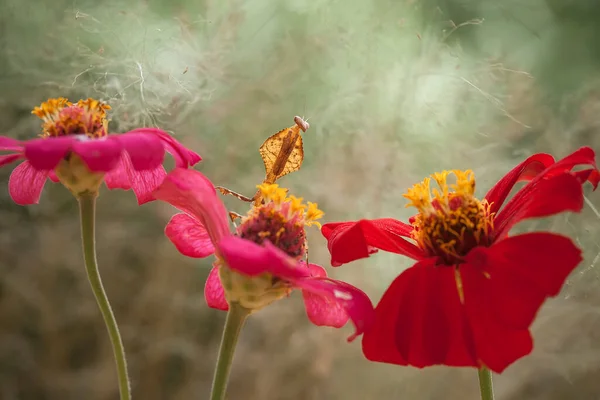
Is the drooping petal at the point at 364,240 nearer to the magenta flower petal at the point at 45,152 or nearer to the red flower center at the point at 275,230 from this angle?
the red flower center at the point at 275,230

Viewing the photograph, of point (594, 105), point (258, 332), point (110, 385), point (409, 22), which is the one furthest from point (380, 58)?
point (110, 385)

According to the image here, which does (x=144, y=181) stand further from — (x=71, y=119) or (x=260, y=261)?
(x=260, y=261)

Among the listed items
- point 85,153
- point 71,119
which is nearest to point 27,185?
point 71,119

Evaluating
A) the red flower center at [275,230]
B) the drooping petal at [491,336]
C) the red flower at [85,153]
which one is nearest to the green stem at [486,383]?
the drooping petal at [491,336]

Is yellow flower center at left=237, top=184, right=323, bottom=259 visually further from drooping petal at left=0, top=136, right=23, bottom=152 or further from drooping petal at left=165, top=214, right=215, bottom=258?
drooping petal at left=0, top=136, right=23, bottom=152

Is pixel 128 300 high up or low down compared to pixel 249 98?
down

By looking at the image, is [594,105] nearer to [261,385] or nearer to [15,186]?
[261,385]
